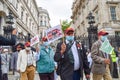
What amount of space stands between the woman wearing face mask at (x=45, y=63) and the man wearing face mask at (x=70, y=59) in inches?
37.6

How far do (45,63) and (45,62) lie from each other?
0.03m

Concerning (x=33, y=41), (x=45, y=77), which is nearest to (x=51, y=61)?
(x=45, y=77)

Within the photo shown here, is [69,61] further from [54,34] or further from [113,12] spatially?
[113,12]

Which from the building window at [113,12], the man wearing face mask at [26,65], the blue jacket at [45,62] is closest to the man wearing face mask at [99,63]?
the blue jacket at [45,62]

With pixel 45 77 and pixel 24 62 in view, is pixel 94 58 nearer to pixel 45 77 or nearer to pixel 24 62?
pixel 45 77

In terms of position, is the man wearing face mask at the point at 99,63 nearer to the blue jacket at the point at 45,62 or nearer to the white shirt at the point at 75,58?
the white shirt at the point at 75,58

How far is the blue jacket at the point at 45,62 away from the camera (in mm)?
5957

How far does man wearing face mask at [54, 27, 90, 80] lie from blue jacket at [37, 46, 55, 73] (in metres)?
0.95

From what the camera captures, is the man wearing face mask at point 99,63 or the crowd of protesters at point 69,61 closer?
the crowd of protesters at point 69,61

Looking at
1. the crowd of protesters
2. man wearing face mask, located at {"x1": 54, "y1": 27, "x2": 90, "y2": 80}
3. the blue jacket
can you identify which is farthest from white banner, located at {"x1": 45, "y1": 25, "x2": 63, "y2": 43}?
man wearing face mask, located at {"x1": 54, "y1": 27, "x2": 90, "y2": 80}

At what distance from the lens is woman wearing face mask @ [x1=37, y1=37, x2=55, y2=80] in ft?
19.5

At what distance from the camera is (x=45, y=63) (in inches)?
240

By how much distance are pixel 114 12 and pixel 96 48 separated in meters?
22.6

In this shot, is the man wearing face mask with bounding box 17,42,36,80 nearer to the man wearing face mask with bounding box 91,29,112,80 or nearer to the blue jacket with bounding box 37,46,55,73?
the blue jacket with bounding box 37,46,55,73
